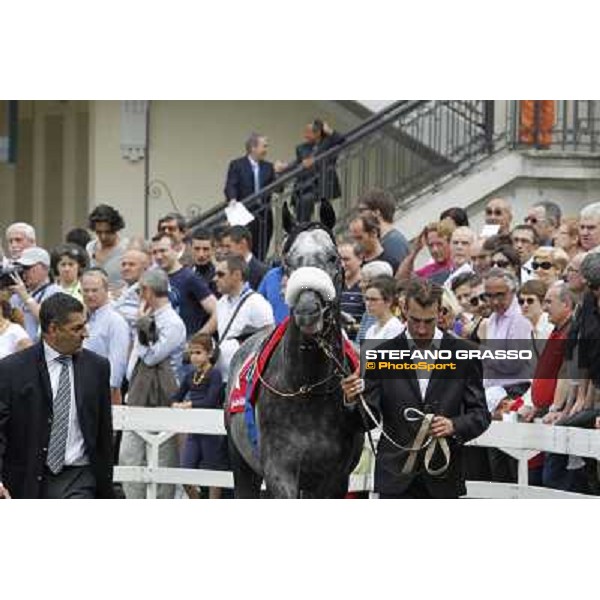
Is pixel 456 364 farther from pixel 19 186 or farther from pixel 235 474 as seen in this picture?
pixel 19 186

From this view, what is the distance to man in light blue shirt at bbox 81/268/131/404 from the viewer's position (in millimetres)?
16188

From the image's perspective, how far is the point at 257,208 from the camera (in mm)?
20328

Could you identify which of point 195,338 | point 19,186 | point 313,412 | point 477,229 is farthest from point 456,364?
point 19,186

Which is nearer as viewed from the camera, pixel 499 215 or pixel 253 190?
pixel 499 215

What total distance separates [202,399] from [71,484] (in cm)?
391

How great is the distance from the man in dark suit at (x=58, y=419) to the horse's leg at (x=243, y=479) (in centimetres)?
148

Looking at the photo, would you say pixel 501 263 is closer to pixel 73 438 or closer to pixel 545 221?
pixel 545 221

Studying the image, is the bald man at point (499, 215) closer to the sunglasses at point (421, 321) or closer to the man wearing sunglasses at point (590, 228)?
the man wearing sunglasses at point (590, 228)

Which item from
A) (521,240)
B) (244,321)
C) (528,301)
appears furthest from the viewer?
(521,240)

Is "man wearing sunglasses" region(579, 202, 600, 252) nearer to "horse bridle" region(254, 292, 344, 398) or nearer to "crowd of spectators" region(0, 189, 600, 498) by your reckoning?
"crowd of spectators" region(0, 189, 600, 498)

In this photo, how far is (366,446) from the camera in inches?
564

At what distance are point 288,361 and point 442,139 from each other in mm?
9800

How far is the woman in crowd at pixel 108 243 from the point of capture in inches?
688

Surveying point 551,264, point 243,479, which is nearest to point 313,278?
point 243,479
